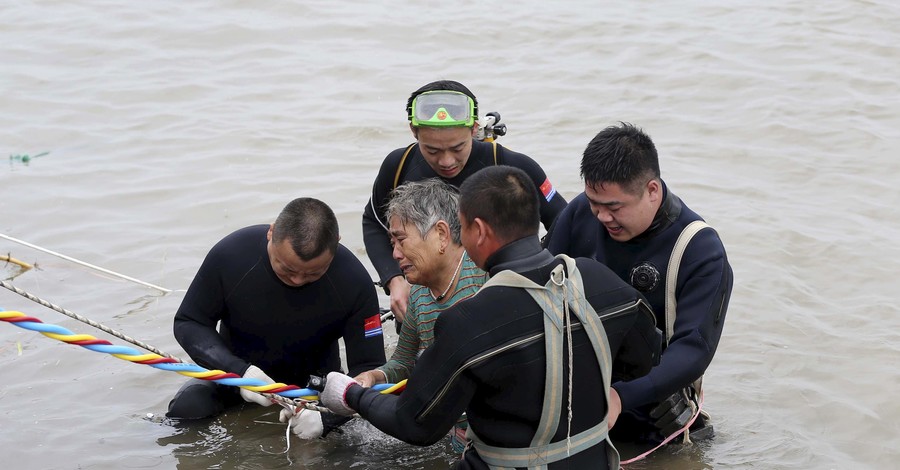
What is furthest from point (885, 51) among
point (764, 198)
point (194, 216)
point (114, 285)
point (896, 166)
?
point (114, 285)

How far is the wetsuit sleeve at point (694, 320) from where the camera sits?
381cm

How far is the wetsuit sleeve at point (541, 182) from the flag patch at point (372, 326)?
101 cm

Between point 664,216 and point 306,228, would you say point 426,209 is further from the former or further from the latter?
point 664,216

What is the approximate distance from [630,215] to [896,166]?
622cm

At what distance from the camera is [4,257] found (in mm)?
7062

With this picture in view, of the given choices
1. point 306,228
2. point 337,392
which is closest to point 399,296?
point 306,228

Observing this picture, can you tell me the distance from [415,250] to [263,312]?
1.14m

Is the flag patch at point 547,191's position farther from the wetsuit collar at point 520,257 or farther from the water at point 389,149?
the wetsuit collar at point 520,257

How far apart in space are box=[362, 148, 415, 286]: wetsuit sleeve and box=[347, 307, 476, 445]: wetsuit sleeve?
5.88ft

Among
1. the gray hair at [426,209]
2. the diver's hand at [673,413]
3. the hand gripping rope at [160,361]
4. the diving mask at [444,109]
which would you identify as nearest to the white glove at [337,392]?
the hand gripping rope at [160,361]

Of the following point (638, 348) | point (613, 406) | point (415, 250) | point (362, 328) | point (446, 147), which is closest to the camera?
point (638, 348)

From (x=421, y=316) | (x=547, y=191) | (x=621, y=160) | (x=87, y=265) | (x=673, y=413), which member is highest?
(x=621, y=160)

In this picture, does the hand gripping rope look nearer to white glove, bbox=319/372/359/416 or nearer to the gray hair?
white glove, bbox=319/372/359/416

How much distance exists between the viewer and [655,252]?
406cm
